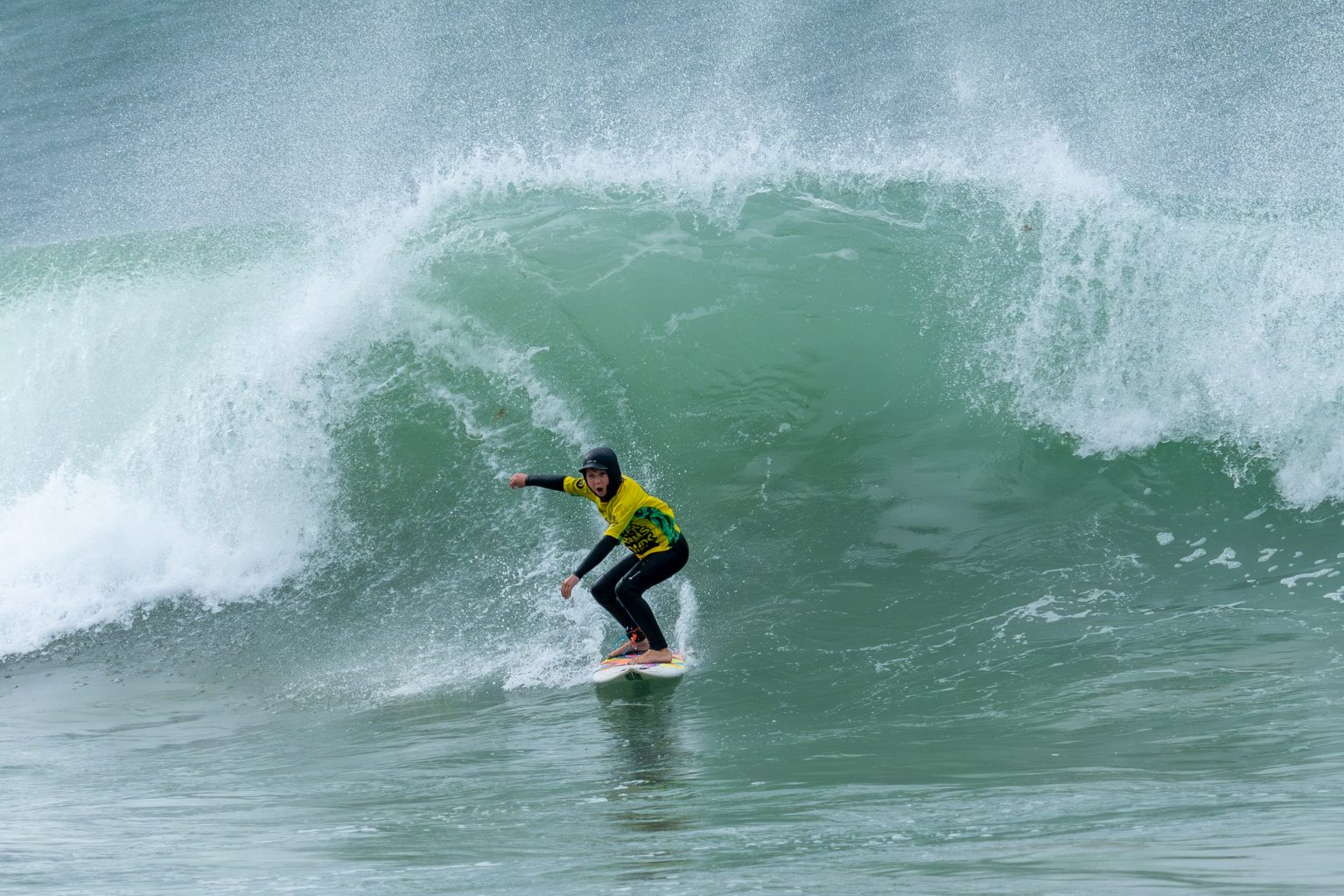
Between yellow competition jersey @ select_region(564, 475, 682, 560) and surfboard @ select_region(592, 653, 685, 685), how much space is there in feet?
2.18

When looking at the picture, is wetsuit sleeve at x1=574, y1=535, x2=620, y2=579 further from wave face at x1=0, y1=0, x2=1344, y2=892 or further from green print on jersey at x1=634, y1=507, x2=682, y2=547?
wave face at x1=0, y1=0, x2=1344, y2=892

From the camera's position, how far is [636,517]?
288 inches

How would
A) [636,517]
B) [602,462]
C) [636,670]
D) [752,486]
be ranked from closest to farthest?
[602,462]
[636,670]
[636,517]
[752,486]

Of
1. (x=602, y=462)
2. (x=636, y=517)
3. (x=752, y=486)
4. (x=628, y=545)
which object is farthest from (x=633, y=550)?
(x=752, y=486)

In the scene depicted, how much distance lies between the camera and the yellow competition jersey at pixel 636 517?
7250 mm

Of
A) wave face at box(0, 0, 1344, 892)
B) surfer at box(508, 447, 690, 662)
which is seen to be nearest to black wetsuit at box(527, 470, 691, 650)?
surfer at box(508, 447, 690, 662)

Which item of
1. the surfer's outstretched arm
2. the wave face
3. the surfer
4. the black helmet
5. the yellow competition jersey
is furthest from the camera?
the surfer's outstretched arm

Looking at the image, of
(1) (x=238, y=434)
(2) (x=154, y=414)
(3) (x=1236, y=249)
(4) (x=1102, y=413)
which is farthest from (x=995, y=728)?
(2) (x=154, y=414)

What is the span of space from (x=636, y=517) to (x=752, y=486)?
2.07m

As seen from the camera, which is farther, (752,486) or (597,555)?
(752,486)

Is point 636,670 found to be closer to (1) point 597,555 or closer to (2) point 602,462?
(1) point 597,555

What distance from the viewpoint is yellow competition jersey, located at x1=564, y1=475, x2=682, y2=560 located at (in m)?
7.25

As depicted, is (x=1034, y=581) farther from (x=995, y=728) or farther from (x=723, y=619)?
(x=995, y=728)

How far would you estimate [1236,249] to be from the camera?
964 cm
